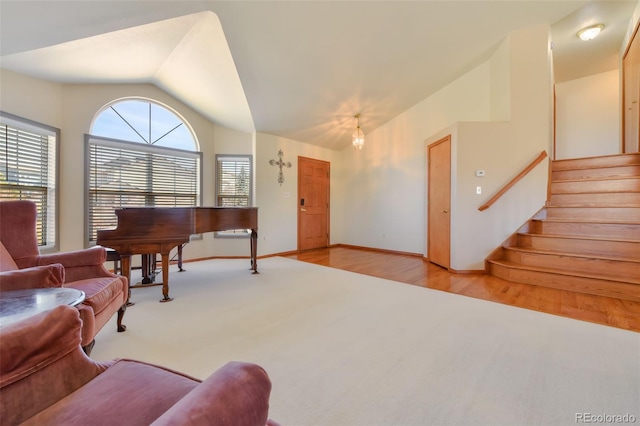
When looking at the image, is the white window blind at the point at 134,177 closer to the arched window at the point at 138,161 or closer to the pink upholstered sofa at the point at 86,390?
the arched window at the point at 138,161

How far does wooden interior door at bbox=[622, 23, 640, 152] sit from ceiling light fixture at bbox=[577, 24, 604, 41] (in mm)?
449

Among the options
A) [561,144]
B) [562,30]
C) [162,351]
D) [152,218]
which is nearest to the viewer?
[162,351]

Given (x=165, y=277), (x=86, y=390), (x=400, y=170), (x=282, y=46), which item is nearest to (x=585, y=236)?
(x=400, y=170)

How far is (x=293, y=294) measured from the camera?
3.05 m

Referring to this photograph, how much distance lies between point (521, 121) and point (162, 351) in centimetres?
522

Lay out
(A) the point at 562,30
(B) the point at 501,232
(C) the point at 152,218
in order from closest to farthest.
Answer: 1. (C) the point at 152,218
2. (B) the point at 501,232
3. (A) the point at 562,30

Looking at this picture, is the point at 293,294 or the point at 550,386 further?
the point at 293,294

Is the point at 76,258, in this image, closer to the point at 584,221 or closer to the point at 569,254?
the point at 569,254

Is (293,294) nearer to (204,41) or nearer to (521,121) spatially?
(204,41)

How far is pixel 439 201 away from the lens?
4562mm

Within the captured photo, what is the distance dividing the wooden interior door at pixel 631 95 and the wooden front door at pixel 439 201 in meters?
3.24

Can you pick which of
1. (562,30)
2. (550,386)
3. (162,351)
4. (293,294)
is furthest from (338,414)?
(562,30)

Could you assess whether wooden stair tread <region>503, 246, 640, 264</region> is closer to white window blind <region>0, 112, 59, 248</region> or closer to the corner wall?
the corner wall

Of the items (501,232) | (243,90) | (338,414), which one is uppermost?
(243,90)
